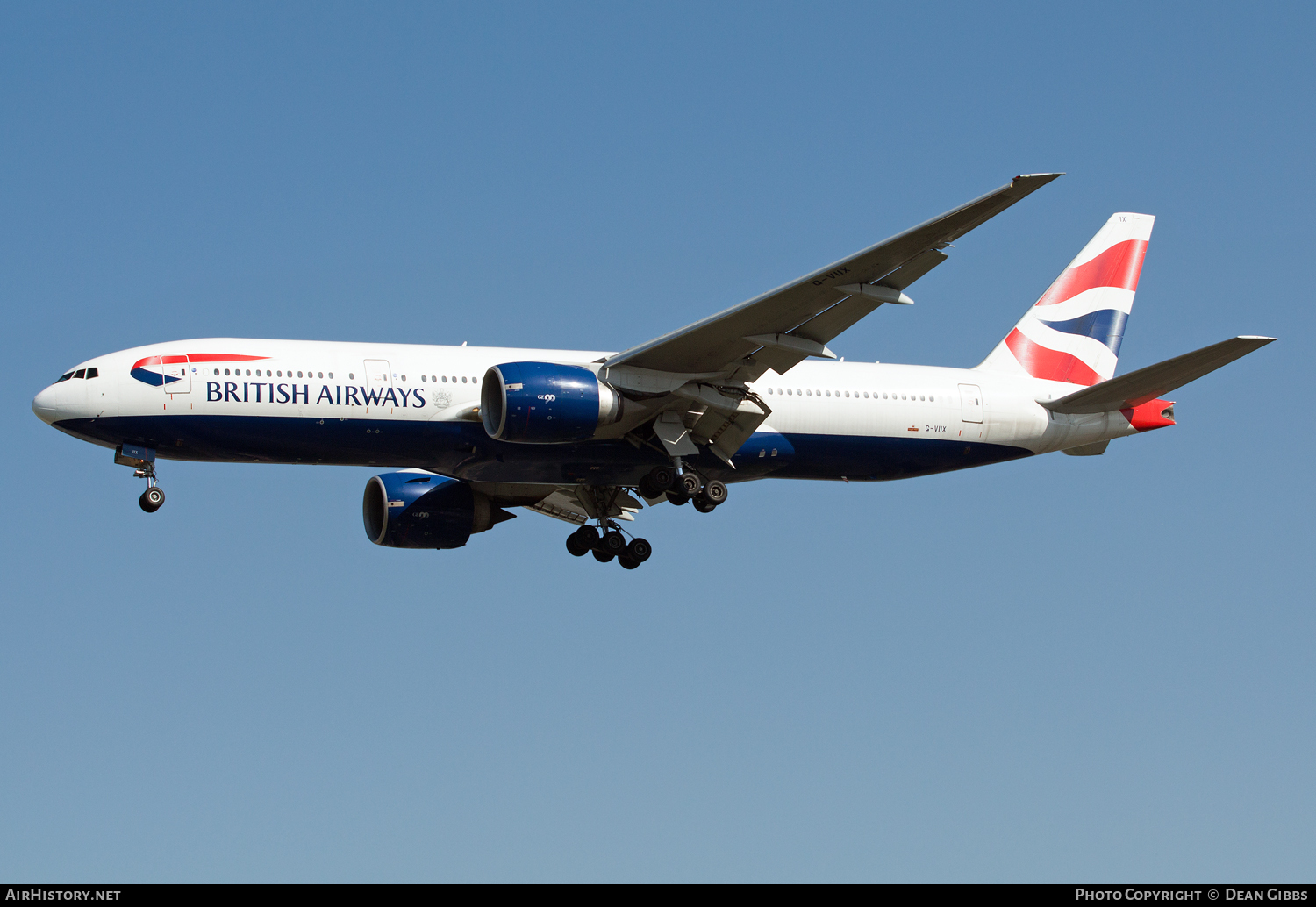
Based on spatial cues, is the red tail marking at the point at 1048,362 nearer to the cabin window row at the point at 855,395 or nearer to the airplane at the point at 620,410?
the airplane at the point at 620,410

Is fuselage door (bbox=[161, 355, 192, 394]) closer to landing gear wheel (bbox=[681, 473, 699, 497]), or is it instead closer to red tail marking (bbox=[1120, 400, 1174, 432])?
landing gear wheel (bbox=[681, 473, 699, 497])

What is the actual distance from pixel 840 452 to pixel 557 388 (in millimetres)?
7277

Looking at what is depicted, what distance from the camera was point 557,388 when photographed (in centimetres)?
2975

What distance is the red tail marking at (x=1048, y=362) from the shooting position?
36969 millimetres

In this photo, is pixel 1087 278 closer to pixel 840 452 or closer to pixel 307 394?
pixel 840 452

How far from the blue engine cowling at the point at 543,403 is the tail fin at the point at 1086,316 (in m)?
11.3

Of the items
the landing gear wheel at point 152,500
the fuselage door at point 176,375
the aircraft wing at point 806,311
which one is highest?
the aircraft wing at point 806,311

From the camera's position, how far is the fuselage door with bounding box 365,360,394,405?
101 feet

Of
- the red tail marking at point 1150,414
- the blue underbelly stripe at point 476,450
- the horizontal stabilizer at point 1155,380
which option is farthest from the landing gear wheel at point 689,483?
the red tail marking at point 1150,414

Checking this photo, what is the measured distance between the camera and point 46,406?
98.8ft

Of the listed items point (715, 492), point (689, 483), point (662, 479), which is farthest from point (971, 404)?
point (662, 479)

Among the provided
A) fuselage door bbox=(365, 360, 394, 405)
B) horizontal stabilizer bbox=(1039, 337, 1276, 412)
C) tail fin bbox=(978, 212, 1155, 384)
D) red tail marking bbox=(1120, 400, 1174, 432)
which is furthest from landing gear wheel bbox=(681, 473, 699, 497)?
red tail marking bbox=(1120, 400, 1174, 432)

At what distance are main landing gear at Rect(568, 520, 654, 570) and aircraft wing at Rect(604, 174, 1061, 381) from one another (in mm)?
5956
